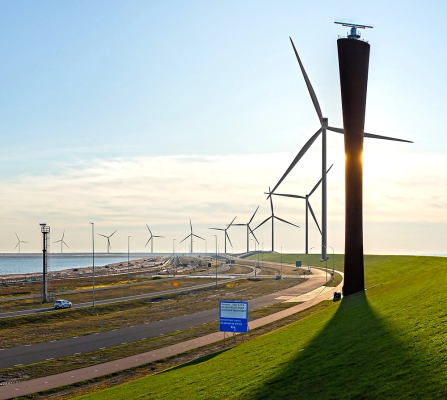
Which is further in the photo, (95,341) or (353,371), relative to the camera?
(95,341)

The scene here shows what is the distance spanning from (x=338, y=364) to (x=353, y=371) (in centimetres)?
275

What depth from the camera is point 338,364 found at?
35125 millimetres

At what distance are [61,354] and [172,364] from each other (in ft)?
46.2

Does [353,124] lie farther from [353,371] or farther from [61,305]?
[61,305]

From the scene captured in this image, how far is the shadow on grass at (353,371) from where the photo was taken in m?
28.0

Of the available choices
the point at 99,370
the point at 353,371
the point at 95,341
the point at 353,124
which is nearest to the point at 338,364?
the point at 353,371

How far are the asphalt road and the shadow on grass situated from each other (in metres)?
27.9

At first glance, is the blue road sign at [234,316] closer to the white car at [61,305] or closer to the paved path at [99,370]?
the paved path at [99,370]

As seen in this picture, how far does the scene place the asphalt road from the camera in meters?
53.8

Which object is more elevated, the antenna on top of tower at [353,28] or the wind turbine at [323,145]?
the antenna on top of tower at [353,28]

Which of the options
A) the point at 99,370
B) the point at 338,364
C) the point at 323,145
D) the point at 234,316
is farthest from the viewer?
the point at 323,145

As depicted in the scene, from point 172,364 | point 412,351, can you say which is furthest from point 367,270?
point 412,351

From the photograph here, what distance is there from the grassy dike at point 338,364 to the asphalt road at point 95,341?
16.3 m

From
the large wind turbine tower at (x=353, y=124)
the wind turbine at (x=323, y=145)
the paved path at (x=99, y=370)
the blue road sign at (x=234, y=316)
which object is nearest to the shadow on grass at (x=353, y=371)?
the blue road sign at (x=234, y=316)
